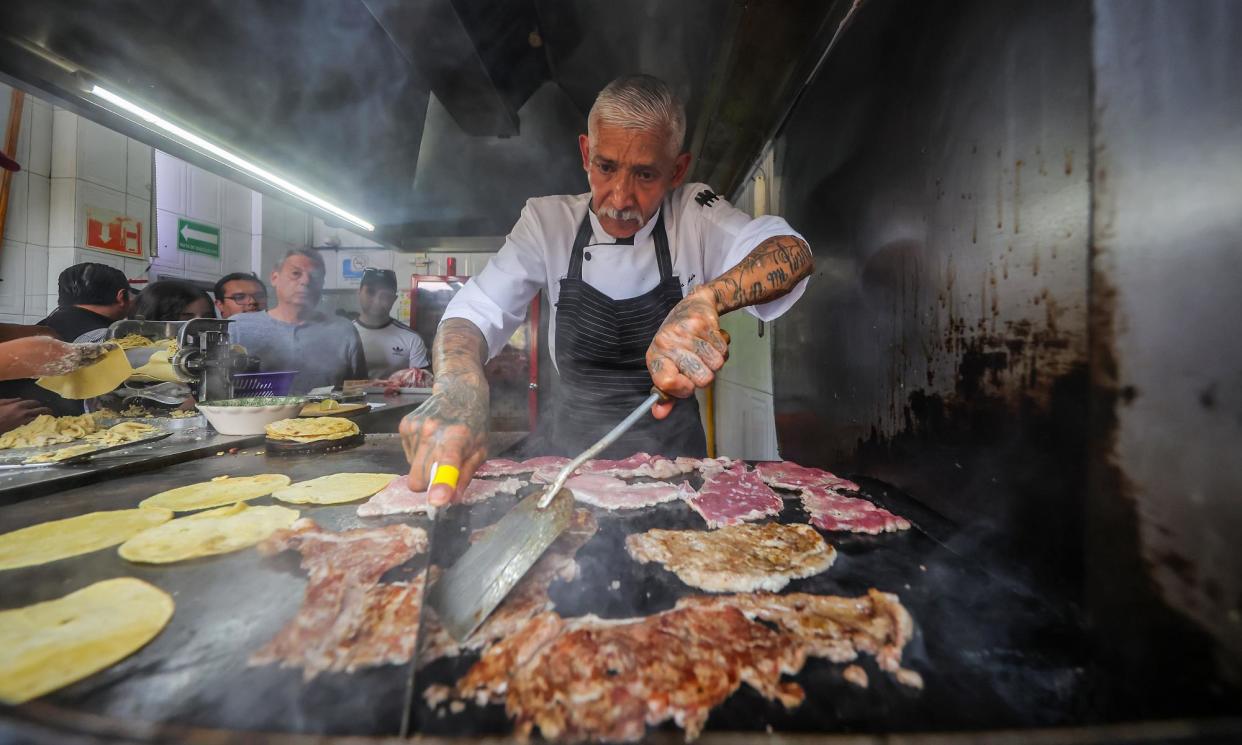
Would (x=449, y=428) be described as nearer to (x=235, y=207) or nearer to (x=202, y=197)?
(x=202, y=197)

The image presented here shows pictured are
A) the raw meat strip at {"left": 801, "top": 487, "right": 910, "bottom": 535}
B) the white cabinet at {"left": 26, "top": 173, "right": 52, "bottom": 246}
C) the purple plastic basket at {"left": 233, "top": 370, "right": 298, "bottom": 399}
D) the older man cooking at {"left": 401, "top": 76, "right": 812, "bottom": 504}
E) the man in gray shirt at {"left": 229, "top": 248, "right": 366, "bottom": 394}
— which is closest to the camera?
the raw meat strip at {"left": 801, "top": 487, "right": 910, "bottom": 535}

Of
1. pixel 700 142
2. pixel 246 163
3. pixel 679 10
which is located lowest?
pixel 246 163

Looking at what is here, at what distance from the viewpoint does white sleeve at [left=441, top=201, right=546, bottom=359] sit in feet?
7.58

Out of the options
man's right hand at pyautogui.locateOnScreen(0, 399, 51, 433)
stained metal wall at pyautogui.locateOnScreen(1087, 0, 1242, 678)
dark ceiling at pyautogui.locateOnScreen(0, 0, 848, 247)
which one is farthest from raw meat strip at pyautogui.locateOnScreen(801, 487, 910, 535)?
man's right hand at pyautogui.locateOnScreen(0, 399, 51, 433)

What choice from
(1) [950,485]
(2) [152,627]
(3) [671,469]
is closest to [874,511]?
(1) [950,485]

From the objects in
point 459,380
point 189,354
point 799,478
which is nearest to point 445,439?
point 459,380

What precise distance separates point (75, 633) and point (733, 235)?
7.88 feet

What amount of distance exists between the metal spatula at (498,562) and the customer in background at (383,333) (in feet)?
17.2

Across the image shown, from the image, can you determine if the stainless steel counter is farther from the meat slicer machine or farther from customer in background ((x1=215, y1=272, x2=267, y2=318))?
customer in background ((x1=215, y1=272, x2=267, y2=318))

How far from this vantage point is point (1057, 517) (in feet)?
3.30

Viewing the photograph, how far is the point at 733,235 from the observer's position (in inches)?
89.1

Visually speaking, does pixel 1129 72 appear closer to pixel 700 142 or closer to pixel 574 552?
pixel 574 552

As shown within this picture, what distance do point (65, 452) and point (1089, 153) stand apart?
3.26 metres

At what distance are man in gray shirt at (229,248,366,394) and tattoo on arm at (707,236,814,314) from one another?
14.8 feet
